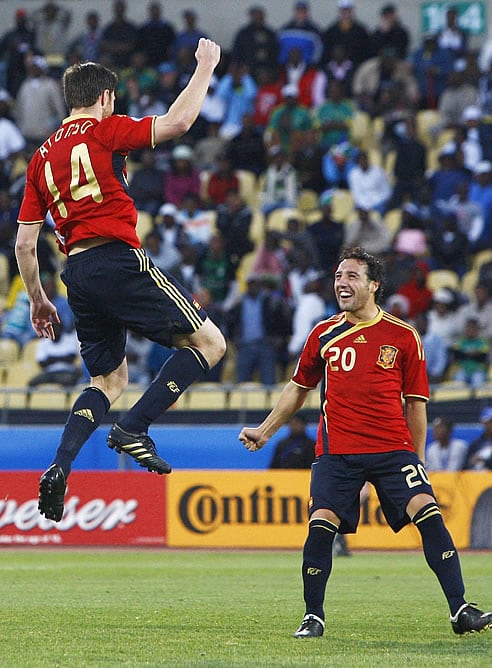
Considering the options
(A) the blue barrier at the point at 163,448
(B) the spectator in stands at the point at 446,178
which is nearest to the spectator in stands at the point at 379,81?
(B) the spectator in stands at the point at 446,178

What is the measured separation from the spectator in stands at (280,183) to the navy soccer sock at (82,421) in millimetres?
13918

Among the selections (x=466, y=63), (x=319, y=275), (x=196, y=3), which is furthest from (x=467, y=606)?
(x=196, y=3)

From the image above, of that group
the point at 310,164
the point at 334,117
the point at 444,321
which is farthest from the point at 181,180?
the point at 444,321

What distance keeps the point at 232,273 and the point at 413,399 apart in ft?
40.5

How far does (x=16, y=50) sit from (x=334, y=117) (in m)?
5.79

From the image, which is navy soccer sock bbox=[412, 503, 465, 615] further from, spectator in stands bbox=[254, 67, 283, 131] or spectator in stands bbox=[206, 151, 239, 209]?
spectator in stands bbox=[254, 67, 283, 131]

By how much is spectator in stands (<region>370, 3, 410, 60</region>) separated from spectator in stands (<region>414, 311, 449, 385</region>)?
7291 millimetres

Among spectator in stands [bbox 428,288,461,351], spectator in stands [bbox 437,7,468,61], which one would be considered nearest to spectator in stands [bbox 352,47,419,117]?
spectator in stands [bbox 437,7,468,61]

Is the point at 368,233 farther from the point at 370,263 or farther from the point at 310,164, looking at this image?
the point at 370,263

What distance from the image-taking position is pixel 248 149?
22.0m

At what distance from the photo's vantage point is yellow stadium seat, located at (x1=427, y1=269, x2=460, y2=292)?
19.3 metres

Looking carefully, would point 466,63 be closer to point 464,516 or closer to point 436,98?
point 436,98

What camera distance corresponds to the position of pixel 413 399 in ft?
24.6

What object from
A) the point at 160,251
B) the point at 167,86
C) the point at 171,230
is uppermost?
the point at 167,86
